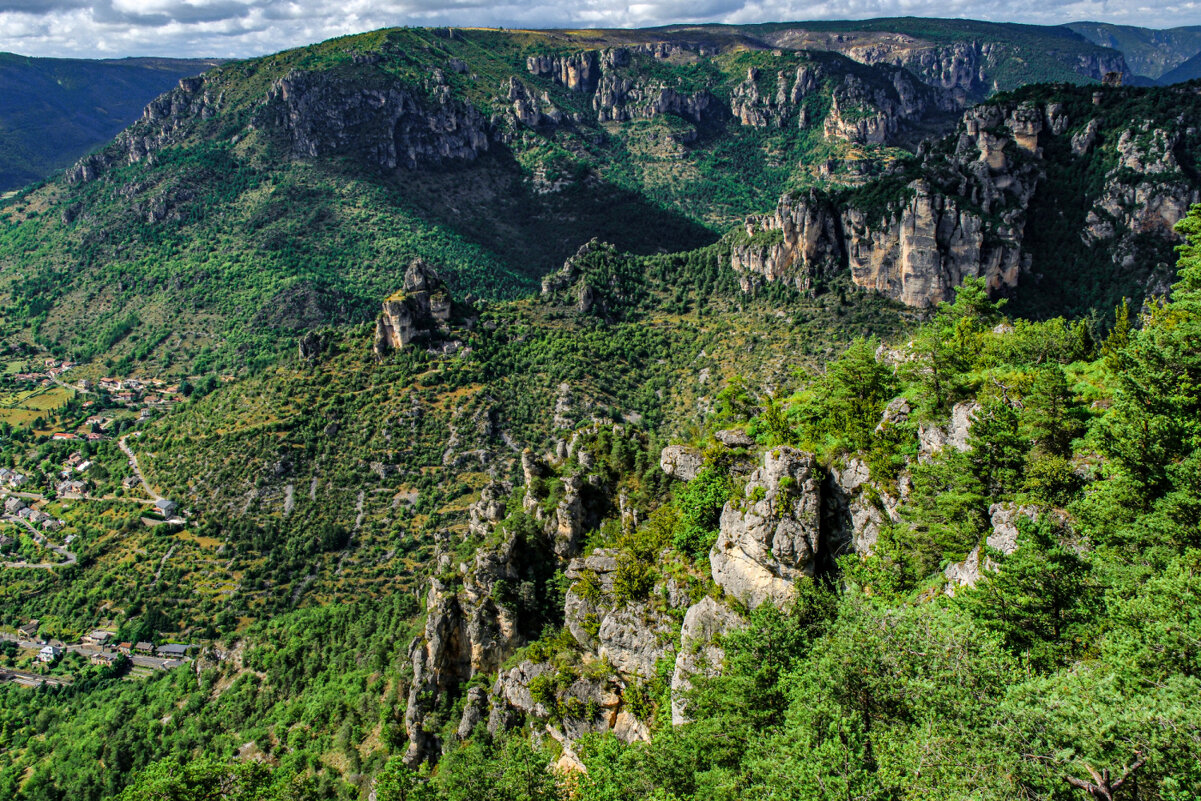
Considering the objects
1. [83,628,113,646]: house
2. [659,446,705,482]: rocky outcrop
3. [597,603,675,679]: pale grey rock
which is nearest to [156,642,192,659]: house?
[83,628,113,646]: house

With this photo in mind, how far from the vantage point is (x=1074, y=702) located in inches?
731

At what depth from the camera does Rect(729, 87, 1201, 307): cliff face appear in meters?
111

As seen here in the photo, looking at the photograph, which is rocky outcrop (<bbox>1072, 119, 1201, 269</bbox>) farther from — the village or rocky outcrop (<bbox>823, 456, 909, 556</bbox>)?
the village

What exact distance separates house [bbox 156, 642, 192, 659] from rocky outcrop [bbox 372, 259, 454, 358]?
48.7 m

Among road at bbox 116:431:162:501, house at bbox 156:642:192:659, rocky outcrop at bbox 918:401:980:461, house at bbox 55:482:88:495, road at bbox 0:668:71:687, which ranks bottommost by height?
road at bbox 0:668:71:687

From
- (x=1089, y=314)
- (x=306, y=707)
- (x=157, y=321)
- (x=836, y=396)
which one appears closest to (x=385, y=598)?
(x=306, y=707)

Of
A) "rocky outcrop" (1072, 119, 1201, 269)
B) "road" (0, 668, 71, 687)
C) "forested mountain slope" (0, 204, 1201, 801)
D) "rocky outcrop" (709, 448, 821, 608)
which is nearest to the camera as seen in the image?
"forested mountain slope" (0, 204, 1201, 801)

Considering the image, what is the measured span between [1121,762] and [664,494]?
110 feet

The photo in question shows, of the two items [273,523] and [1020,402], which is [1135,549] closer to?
[1020,402]

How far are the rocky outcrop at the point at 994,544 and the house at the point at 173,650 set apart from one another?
90.2 m

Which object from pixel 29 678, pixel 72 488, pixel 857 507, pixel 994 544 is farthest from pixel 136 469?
pixel 994 544

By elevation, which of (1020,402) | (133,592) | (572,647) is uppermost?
(1020,402)

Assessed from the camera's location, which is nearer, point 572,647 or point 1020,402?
point 1020,402

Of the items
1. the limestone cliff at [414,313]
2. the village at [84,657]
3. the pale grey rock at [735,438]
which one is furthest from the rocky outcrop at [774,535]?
the limestone cliff at [414,313]
